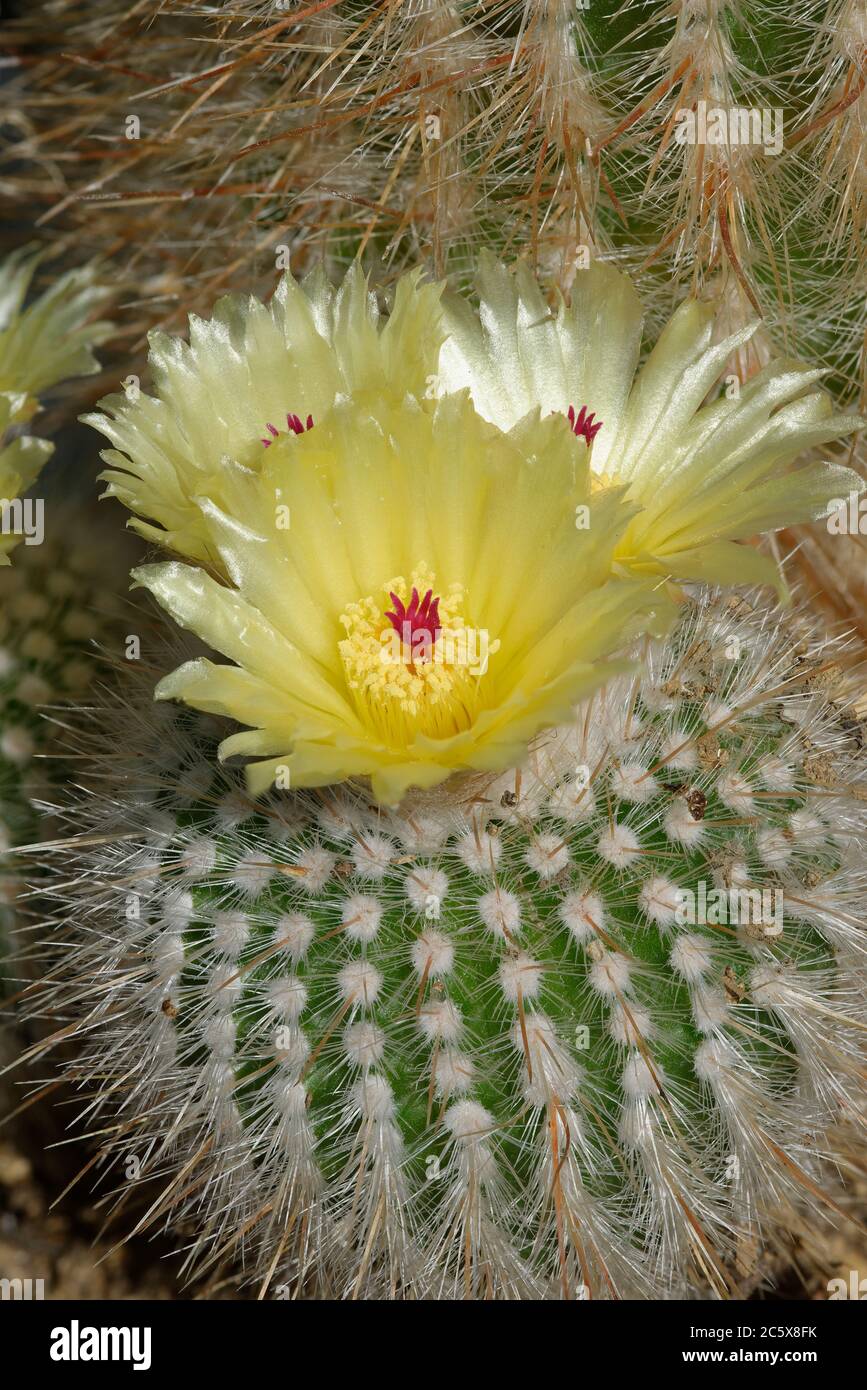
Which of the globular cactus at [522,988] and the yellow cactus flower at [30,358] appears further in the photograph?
the yellow cactus flower at [30,358]

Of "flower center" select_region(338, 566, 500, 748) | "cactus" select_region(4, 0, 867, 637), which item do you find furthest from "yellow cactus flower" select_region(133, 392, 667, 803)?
"cactus" select_region(4, 0, 867, 637)

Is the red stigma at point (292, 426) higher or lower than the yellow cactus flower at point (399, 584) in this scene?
higher

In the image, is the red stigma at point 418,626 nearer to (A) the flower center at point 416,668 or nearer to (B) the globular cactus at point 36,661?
(A) the flower center at point 416,668

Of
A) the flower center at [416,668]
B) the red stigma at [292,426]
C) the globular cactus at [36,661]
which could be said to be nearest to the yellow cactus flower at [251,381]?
the red stigma at [292,426]

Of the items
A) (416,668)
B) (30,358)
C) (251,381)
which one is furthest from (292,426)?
(30,358)

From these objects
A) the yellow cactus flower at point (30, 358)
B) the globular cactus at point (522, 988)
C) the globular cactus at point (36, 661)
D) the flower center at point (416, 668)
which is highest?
the yellow cactus flower at point (30, 358)
